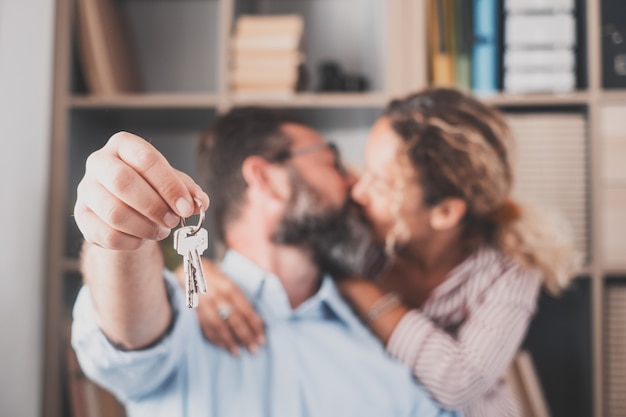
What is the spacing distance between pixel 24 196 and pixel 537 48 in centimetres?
106

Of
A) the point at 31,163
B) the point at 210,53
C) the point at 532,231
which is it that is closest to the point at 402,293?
the point at 532,231

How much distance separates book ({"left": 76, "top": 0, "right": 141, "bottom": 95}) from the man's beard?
0.44 meters

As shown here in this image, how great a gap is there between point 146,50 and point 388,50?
1.67 ft

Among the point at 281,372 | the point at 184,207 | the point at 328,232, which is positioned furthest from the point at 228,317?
the point at 184,207

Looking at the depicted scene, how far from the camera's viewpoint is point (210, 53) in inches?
56.7

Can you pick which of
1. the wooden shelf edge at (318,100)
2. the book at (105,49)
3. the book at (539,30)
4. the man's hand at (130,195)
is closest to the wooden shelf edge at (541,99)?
the book at (539,30)

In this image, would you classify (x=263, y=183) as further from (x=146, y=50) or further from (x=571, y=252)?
(x=571, y=252)

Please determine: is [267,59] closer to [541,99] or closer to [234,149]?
[234,149]

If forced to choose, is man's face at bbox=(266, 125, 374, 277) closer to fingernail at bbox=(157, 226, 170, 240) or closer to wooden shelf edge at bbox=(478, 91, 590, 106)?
wooden shelf edge at bbox=(478, 91, 590, 106)

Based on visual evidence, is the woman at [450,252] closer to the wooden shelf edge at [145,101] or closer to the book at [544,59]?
the book at [544,59]

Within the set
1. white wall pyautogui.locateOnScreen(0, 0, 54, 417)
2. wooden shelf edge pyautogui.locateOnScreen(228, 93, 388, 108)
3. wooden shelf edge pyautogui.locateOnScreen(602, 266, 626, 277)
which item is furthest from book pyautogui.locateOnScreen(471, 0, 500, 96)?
white wall pyautogui.locateOnScreen(0, 0, 54, 417)

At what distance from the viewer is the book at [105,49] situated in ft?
4.49

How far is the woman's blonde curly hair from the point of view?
4.27 ft

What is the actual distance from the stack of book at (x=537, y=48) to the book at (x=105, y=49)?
0.78 m
